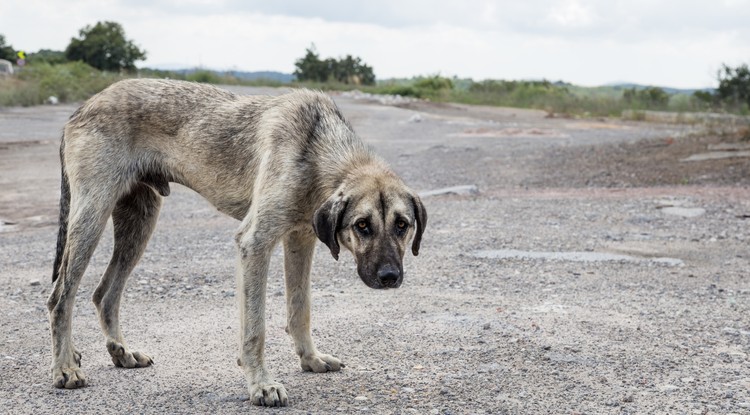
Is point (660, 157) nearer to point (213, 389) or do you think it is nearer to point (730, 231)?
point (730, 231)

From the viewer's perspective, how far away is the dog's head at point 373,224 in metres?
4.81

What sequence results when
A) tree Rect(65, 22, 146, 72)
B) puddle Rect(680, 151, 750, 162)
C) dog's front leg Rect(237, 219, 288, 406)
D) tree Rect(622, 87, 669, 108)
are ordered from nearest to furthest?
1. dog's front leg Rect(237, 219, 288, 406)
2. puddle Rect(680, 151, 750, 162)
3. tree Rect(622, 87, 669, 108)
4. tree Rect(65, 22, 146, 72)

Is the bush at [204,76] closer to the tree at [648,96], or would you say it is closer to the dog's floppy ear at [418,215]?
the tree at [648,96]

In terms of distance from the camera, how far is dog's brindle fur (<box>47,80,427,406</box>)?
5.24 metres

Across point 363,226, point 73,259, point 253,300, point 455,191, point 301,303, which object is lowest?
point 455,191

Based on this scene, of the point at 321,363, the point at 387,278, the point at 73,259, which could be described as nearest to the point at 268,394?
the point at 321,363

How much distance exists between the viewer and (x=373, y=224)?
492 centimetres

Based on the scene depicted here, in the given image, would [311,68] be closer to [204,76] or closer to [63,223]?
[204,76]

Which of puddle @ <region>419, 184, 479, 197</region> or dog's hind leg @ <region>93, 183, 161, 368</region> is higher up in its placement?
dog's hind leg @ <region>93, 183, 161, 368</region>

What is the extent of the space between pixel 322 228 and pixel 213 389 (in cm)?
123

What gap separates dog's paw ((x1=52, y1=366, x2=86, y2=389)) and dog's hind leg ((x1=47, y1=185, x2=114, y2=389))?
0.28 ft

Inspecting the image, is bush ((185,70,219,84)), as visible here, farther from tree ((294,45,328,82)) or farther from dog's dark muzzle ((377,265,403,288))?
dog's dark muzzle ((377,265,403,288))

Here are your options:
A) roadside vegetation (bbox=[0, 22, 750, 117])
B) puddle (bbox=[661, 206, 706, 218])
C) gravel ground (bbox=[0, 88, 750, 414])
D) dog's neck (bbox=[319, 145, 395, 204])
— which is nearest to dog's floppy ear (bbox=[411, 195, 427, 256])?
dog's neck (bbox=[319, 145, 395, 204])

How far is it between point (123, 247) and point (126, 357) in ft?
2.62
